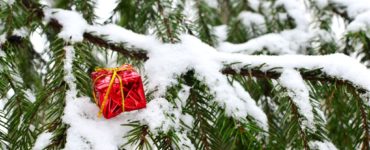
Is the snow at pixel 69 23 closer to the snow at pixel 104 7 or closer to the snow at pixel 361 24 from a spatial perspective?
the snow at pixel 104 7

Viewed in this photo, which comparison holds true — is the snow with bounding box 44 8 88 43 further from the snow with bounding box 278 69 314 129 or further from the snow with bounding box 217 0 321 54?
the snow with bounding box 217 0 321 54

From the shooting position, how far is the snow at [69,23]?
114 cm

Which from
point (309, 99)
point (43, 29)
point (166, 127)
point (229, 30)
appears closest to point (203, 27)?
point (229, 30)

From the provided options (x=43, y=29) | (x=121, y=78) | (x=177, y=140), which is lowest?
(x=177, y=140)

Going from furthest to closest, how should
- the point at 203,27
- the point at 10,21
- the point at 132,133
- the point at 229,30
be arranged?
1. the point at 229,30
2. the point at 203,27
3. the point at 10,21
4. the point at 132,133

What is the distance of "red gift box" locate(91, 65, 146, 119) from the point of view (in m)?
0.95

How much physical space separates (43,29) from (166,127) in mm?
654

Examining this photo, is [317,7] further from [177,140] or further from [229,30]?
[177,140]

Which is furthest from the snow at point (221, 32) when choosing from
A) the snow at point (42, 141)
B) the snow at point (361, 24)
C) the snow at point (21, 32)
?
the snow at point (42, 141)

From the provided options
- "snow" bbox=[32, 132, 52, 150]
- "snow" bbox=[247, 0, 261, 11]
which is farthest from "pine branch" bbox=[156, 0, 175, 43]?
"snow" bbox=[247, 0, 261, 11]

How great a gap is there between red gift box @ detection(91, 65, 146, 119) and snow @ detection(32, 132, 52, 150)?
129 millimetres

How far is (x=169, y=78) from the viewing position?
1029 mm

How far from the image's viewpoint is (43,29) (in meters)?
1.30

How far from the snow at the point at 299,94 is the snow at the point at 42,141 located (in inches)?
23.4
